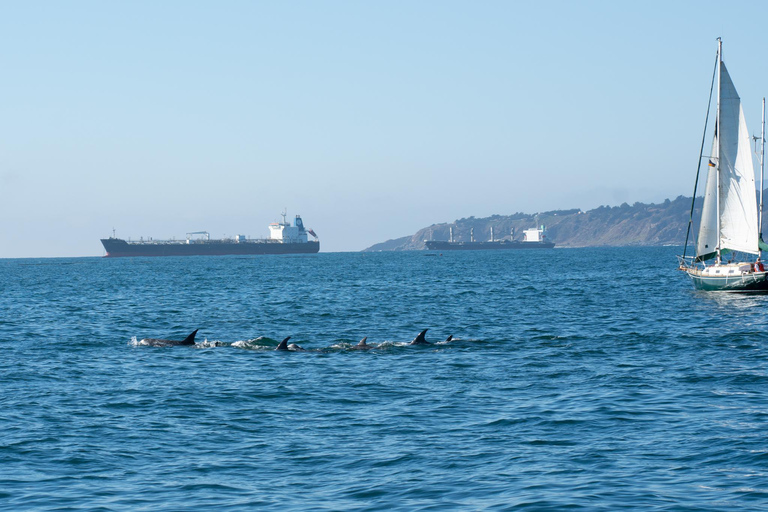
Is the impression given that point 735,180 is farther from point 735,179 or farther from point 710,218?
point 710,218

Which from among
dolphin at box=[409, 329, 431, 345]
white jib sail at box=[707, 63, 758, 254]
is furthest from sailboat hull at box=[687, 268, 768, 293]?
dolphin at box=[409, 329, 431, 345]

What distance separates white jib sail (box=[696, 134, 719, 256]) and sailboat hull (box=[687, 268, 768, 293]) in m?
1.96

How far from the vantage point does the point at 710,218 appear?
54781mm

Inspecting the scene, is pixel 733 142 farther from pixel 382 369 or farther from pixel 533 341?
pixel 382 369

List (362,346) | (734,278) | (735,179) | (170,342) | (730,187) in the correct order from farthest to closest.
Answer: (730,187) < (735,179) < (734,278) < (170,342) < (362,346)

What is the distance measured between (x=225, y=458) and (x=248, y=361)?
13.0 meters

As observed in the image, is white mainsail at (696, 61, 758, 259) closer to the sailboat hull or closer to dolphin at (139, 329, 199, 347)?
the sailboat hull

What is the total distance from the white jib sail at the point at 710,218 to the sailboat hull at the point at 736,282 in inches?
77.3

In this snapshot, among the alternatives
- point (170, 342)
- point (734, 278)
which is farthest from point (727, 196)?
point (170, 342)

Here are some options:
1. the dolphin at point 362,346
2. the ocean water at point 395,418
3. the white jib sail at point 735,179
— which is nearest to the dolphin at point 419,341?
the ocean water at point 395,418

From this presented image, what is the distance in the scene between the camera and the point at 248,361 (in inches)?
1139

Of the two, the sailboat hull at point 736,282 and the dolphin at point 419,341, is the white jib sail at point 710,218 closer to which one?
the sailboat hull at point 736,282

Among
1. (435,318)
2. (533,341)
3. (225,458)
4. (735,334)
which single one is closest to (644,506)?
(225,458)

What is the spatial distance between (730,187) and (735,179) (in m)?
0.58
